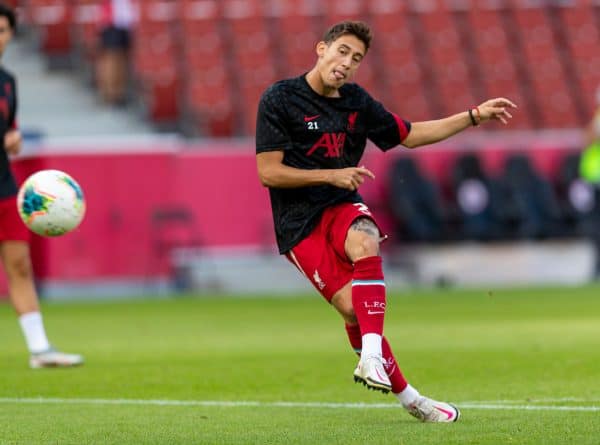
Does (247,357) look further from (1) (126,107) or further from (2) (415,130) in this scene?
(1) (126,107)

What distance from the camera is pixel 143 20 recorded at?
85.1 ft

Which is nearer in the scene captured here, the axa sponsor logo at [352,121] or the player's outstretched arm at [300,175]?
the player's outstretched arm at [300,175]

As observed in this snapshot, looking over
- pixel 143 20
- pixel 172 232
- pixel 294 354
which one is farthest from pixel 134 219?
pixel 294 354

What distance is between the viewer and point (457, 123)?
7.45m

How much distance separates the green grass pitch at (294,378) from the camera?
21.8 feet

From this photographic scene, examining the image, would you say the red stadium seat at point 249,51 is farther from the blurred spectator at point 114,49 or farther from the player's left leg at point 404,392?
the player's left leg at point 404,392

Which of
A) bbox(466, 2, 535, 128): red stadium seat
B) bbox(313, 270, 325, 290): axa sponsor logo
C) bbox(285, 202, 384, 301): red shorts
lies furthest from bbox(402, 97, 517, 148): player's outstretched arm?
bbox(466, 2, 535, 128): red stadium seat

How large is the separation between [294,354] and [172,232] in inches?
426

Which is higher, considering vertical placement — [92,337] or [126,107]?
[126,107]

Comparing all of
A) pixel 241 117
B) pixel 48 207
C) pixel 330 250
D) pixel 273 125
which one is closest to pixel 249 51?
pixel 241 117

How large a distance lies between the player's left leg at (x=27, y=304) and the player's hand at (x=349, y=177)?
398 cm

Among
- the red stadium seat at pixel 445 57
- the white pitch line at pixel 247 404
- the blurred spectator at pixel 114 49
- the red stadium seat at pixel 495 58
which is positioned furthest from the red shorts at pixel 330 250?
the red stadium seat at pixel 495 58

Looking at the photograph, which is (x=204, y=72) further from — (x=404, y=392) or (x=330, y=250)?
(x=404, y=392)

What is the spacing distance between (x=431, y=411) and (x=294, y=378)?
2597 millimetres
